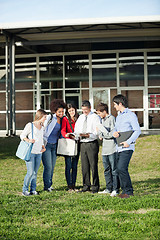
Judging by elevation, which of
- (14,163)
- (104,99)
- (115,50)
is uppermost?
(115,50)

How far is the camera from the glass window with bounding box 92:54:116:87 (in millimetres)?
20469

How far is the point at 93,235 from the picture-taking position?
4.31m

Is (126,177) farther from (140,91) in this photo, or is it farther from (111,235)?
(140,91)

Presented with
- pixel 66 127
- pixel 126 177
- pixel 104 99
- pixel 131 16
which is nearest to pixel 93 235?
pixel 126 177

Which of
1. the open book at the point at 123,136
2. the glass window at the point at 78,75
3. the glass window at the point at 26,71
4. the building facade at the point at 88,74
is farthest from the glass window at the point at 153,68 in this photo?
the open book at the point at 123,136

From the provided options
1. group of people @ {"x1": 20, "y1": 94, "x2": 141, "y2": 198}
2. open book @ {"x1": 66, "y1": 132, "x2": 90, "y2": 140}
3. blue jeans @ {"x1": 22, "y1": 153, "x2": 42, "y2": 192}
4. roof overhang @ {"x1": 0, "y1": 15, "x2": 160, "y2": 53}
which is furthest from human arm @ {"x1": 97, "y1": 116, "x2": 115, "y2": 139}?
roof overhang @ {"x1": 0, "y1": 15, "x2": 160, "y2": 53}

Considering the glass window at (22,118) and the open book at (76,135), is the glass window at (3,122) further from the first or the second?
the open book at (76,135)

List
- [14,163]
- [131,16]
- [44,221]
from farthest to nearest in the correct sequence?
[131,16] < [14,163] < [44,221]

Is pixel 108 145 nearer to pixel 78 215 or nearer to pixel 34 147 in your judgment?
pixel 34 147

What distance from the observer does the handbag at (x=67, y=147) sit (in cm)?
725

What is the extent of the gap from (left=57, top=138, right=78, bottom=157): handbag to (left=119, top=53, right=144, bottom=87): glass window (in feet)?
44.6

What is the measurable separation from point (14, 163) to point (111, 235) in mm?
8820

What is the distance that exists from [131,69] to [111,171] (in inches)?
545

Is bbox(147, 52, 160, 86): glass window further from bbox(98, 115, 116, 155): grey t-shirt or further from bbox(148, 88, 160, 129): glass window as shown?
bbox(98, 115, 116, 155): grey t-shirt
